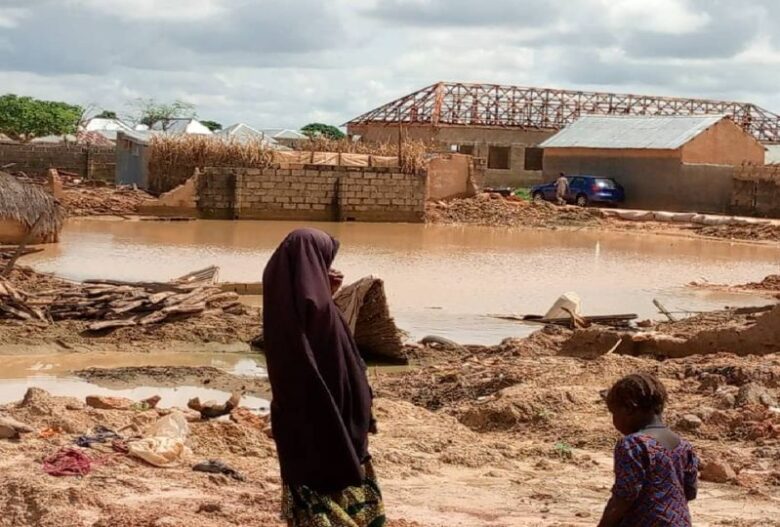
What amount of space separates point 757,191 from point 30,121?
4204 cm

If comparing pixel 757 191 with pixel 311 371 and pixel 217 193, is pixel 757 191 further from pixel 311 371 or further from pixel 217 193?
pixel 311 371

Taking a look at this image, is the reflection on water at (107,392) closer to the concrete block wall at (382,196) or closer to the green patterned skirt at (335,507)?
the green patterned skirt at (335,507)

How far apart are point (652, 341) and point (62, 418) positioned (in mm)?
6562

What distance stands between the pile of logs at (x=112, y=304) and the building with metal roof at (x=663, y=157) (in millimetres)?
26694

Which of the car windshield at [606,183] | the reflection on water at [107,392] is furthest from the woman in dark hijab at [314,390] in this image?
the car windshield at [606,183]

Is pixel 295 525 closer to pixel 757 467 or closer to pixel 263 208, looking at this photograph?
pixel 757 467

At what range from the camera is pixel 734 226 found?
34.5 meters

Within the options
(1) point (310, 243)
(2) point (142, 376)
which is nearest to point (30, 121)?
(2) point (142, 376)

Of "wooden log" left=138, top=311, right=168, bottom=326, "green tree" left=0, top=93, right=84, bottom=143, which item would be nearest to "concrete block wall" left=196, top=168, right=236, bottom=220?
"wooden log" left=138, top=311, right=168, bottom=326

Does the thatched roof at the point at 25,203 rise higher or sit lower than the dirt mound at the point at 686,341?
higher

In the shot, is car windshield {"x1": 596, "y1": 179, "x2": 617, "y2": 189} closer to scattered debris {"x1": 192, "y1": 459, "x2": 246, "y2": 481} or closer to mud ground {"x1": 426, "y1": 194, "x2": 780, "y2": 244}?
mud ground {"x1": 426, "y1": 194, "x2": 780, "y2": 244}

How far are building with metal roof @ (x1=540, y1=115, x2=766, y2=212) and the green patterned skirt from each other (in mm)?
35291

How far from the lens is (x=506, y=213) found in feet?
123

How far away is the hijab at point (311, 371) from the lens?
4309 mm
